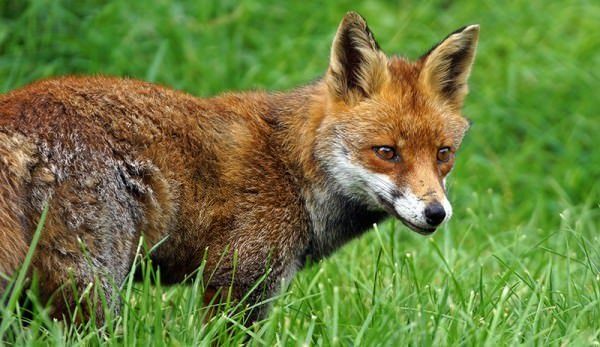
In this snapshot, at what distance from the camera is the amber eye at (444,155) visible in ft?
19.1

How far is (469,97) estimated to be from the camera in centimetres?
1016

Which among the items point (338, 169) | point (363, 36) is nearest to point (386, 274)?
point (338, 169)

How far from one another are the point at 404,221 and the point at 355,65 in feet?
3.85

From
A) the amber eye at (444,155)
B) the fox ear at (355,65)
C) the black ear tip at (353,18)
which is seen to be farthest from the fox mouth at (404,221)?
the black ear tip at (353,18)

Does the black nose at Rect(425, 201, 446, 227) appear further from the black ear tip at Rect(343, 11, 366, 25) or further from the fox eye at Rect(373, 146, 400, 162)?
the black ear tip at Rect(343, 11, 366, 25)

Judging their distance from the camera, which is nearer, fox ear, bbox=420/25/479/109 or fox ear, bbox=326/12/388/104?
fox ear, bbox=326/12/388/104

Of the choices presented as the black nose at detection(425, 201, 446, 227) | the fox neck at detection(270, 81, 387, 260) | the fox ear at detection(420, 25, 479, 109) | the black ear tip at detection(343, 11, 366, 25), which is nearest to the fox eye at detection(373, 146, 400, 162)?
the fox neck at detection(270, 81, 387, 260)

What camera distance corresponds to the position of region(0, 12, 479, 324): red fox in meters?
4.81

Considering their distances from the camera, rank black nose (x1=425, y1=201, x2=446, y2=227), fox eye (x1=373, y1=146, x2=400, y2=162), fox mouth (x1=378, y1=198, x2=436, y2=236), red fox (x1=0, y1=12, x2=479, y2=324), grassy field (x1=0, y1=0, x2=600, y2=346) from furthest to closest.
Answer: grassy field (x1=0, y1=0, x2=600, y2=346), fox eye (x1=373, y1=146, x2=400, y2=162), fox mouth (x1=378, y1=198, x2=436, y2=236), black nose (x1=425, y1=201, x2=446, y2=227), red fox (x1=0, y1=12, x2=479, y2=324)

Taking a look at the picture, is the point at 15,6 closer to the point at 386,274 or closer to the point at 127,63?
the point at 127,63

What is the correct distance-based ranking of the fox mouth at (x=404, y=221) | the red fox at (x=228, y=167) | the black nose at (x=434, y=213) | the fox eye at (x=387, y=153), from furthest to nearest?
the fox eye at (x=387, y=153) < the fox mouth at (x=404, y=221) < the black nose at (x=434, y=213) < the red fox at (x=228, y=167)

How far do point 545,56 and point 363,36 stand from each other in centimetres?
519

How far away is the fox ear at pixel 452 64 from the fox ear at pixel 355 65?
0.36 m

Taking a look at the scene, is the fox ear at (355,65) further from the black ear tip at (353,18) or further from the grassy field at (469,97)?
the grassy field at (469,97)
